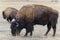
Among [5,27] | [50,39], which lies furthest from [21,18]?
[5,27]

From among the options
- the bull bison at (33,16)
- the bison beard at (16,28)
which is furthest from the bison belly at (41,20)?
the bison beard at (16,28)

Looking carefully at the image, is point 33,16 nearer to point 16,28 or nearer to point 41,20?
point 41,20

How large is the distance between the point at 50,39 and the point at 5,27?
158 inches

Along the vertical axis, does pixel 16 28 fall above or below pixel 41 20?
below

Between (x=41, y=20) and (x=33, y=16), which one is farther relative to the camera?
(x=41, y=20)

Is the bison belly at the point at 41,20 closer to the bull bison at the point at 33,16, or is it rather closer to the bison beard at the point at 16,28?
the bull bison at the point at 33,16

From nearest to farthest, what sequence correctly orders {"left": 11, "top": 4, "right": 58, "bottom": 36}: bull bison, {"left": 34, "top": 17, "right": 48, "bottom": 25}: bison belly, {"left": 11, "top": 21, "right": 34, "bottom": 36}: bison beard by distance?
1. {"left": 11, "top": 4, "right": 58, "bottom": 36}: bull bison
2. {"left": 11, "top": 21, "right": 34, "bottom": 36}: bison beard
3. {"left": 34, "top": 17, "right": 48, "bottom": 25}: bison belly

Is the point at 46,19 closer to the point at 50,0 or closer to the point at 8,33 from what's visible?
the point at 8,33

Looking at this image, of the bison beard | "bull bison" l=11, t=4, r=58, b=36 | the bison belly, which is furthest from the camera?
the bison belly

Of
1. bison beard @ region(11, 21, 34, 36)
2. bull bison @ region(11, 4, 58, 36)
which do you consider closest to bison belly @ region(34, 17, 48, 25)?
bull bison @ region(11, 4, 58, 36)

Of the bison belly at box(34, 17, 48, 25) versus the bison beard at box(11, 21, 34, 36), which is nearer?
the bison beard at box(11, 21, 34, 36)

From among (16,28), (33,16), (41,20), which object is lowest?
(16,28)

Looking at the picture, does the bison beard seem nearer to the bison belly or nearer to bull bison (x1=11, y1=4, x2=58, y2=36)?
bull bison (x1=11, y1=4, x2=58, y2=36)

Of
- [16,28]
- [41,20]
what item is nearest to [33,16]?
[41,20]
